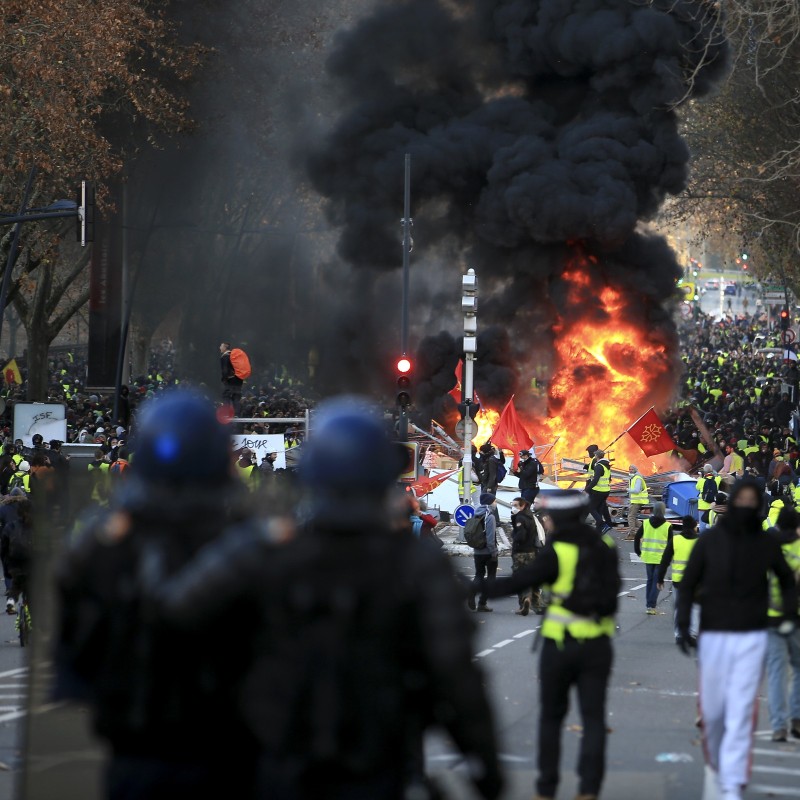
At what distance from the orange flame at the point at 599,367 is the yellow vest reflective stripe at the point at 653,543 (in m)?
19.6

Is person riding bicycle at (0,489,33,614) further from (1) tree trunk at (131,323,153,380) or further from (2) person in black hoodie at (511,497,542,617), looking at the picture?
(1) tree trunk at (131,323,153,380)

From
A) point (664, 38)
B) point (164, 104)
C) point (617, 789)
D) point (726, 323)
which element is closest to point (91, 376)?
point (164, 104)

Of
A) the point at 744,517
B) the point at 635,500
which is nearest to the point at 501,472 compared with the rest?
the point at 635,500

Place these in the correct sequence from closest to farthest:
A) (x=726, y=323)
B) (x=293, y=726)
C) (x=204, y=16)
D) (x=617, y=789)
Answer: (x=293, y=726) → (x=617, y=789) → (x=204, y=16) → (x=726, y=323)

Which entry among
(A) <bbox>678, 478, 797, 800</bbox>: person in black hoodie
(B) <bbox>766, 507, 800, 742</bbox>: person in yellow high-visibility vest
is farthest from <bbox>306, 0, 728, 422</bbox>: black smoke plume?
(A) <bbox>678, 478, 797, 800</bbox>: person in black hoodie

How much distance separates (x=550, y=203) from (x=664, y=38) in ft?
17.3

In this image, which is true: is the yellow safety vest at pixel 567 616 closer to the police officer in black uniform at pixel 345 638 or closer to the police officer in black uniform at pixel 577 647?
the police officer in black uniform at pixel 577 647

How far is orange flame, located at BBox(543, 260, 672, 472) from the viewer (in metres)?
36.5

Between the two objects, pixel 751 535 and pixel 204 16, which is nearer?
pixel 751 535

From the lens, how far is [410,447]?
64.7ft

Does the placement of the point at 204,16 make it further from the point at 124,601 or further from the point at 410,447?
the point at 124,601

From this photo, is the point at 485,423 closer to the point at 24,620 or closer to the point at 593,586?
the point at 24,620

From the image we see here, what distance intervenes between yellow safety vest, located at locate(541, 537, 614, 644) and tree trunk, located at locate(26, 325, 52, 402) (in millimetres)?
33444

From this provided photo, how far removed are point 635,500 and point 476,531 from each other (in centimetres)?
960
